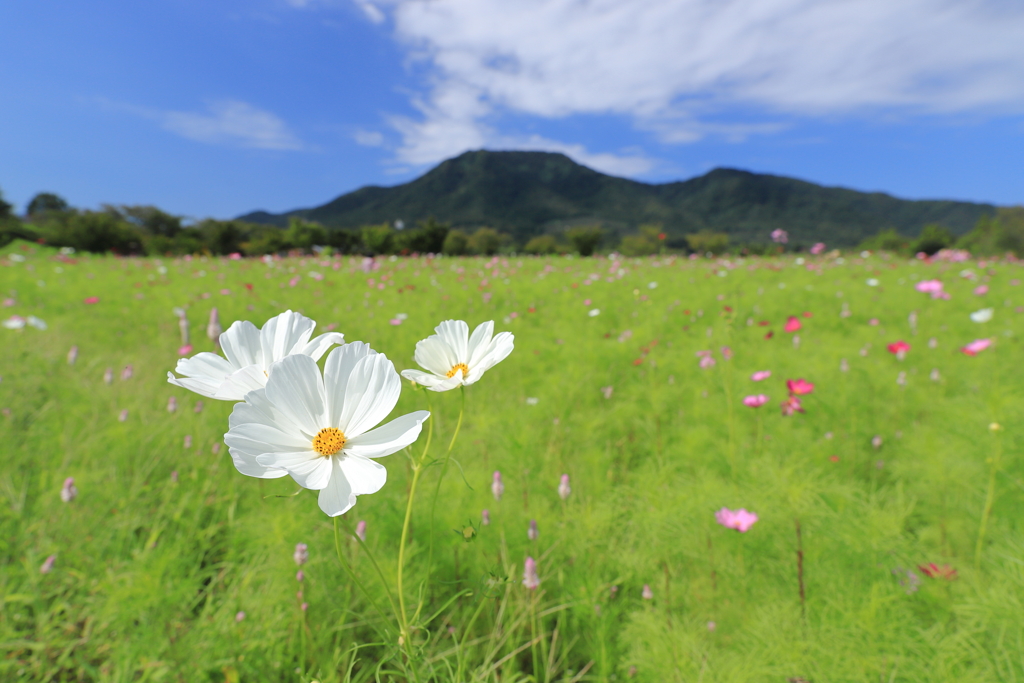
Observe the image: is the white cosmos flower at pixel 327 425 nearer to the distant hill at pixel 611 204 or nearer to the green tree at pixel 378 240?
the green tree at pixel 378 240

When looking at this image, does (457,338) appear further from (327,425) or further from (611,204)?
(611,204)

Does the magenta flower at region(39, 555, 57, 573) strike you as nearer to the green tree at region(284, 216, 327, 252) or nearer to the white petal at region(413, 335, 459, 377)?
the white petal at region(413, 335, 459, 377)

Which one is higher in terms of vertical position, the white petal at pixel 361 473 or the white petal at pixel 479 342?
the white petal at pixel 479 342

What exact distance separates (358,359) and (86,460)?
6.57ft

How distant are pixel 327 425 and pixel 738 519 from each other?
46.5 inches

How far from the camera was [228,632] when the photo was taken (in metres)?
1.11

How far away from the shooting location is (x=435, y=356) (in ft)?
2.08

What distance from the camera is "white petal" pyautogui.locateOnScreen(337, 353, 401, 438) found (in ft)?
1.70

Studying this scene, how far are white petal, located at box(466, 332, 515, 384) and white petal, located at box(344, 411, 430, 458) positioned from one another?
3.3 inches

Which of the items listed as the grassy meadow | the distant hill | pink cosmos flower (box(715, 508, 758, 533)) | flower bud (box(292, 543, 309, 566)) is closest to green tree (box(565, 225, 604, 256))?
the grassy meadow

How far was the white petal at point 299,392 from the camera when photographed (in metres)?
0.47

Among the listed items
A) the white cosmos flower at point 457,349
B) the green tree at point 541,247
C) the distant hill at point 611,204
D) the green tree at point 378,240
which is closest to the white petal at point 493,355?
the white cosmos flower at point 457,349

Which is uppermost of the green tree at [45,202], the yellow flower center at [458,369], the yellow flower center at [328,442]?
the green tree at [45,202]

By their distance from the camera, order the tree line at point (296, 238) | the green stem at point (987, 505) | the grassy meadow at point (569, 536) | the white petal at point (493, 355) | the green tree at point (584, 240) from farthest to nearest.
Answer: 1. the tree line at point (296, 238)
2. the green tree at point (584, 240)
3. the green stem at point (987, 505)
4. the grassy meadow at point (569, 536)
5. the white petal at point (493, 355)
